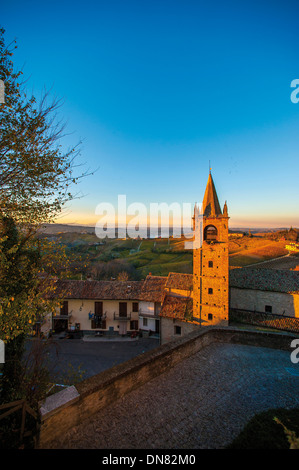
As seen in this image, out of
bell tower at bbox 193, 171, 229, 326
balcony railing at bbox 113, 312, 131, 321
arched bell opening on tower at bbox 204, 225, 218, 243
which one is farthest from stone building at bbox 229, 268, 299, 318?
balcony railing at bbox 113, 312, 131, 321

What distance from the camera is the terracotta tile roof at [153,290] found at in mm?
25425

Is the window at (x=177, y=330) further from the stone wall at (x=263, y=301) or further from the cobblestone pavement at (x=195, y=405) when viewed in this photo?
the cobblestone pavement at (x=195, y=405)

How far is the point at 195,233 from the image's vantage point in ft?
80.6

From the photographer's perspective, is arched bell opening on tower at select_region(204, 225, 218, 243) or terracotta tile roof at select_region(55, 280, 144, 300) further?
terracotta tile roof at select_region(55, 280, 144, 300)

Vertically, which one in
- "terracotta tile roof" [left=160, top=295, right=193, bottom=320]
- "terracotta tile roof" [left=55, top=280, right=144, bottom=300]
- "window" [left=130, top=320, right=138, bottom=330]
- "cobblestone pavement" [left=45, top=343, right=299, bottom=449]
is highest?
"cobblestone pavement" [left=45, top=343, right=299, bottom=449]

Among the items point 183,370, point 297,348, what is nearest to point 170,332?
point 297,348

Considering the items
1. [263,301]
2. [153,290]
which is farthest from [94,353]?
[263,301]

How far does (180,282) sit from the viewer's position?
26.4 metres

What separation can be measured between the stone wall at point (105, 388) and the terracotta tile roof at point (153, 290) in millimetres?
17077

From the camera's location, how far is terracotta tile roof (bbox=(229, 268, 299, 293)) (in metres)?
21.6

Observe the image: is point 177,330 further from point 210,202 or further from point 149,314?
point 210,202

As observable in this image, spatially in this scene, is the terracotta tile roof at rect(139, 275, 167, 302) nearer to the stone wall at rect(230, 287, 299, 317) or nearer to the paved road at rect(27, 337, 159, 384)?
the paved road at rect(27, 337, 159, 384)
